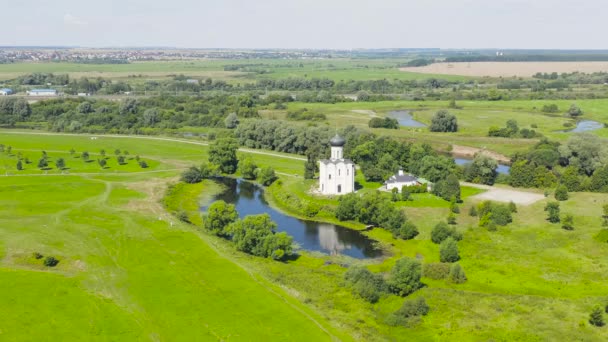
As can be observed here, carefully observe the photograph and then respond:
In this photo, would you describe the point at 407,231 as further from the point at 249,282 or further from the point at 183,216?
the point at 183,216

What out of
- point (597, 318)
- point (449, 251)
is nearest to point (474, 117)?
point (449, 251)

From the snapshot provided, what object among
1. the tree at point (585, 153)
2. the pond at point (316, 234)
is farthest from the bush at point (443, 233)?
the tree at point (585, 153)

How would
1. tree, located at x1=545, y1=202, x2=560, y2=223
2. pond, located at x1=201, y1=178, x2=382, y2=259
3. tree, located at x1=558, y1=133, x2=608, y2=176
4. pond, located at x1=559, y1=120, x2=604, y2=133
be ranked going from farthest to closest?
pond, located at x1=559, y1=120, x2=604, y2=133
tree, located at x1=558, y1=133, x2=608, y2=176
tree, located at x1=545, y1=202, x2=560, y2=223
pond, located at x1=201, y1=178, x2=382, y2=259

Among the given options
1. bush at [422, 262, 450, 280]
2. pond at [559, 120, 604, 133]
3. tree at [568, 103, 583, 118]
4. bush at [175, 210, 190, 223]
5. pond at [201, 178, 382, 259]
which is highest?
tree at [568, 103, 583, 118]

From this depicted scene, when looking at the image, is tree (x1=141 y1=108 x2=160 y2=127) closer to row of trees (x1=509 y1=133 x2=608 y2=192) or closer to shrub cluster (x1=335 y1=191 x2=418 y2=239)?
shrub cluster (x1=335 y1=191 x2=418 y2=239)

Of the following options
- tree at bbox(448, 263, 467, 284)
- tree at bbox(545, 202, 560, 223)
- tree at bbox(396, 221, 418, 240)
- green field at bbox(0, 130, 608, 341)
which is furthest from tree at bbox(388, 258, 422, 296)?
tree at bbox(545, 202, 560, 223)

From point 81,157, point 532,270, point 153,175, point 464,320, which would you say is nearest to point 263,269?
point 464,320

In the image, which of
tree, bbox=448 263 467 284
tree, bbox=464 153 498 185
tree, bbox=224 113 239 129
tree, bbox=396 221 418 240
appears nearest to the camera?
tree, bbox=448 263 467 284
